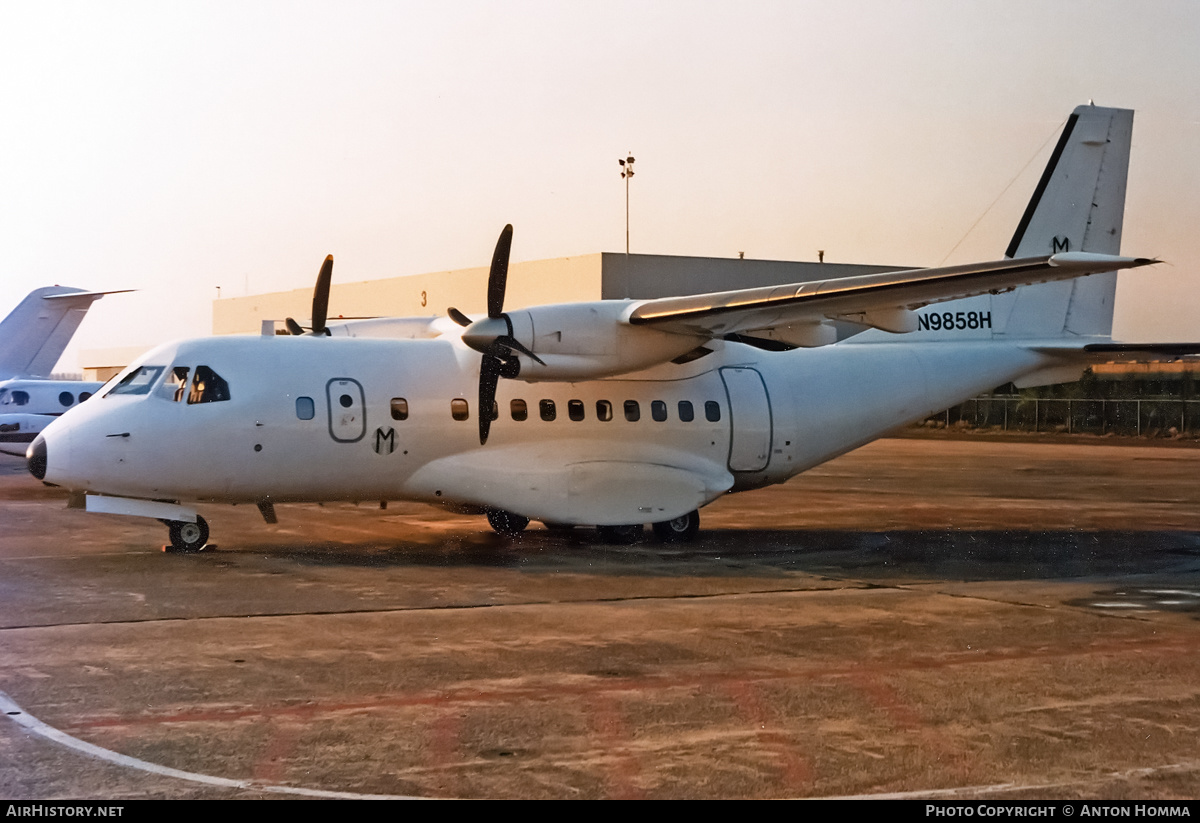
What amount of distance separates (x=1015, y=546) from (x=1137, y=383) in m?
45.4

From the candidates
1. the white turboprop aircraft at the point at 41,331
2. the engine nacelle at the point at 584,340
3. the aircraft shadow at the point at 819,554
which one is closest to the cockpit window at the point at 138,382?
the aircraft shadow at the point at 819,554

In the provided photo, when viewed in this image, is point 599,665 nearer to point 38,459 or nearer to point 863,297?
point 863,297

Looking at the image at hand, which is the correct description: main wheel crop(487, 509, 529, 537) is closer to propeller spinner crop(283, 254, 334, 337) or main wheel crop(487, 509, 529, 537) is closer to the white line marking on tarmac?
propeller spinner crop(283, 254, 334, 337)

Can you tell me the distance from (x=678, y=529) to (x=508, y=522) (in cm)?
259

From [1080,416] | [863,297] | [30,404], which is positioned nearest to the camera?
[863,297]

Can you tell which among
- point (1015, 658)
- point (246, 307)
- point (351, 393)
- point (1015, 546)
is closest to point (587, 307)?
point (351, 393)

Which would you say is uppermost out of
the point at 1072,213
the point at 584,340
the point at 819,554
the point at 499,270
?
the point at 1072,213

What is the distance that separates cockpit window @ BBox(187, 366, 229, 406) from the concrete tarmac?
6.72 ft

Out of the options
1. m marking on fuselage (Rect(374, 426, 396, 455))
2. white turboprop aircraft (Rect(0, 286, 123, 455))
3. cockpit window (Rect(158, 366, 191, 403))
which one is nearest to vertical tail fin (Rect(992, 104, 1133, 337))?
m marking on fuselage (Rect(374, 426, 396, 455))

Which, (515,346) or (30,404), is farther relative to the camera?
(30,404)

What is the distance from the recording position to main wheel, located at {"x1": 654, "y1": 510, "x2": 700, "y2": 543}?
18.2 metres

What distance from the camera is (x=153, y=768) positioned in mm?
6727

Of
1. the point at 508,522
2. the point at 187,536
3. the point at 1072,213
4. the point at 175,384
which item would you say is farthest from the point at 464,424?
the point at 1072,213

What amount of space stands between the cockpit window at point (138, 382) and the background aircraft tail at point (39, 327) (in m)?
21.6
